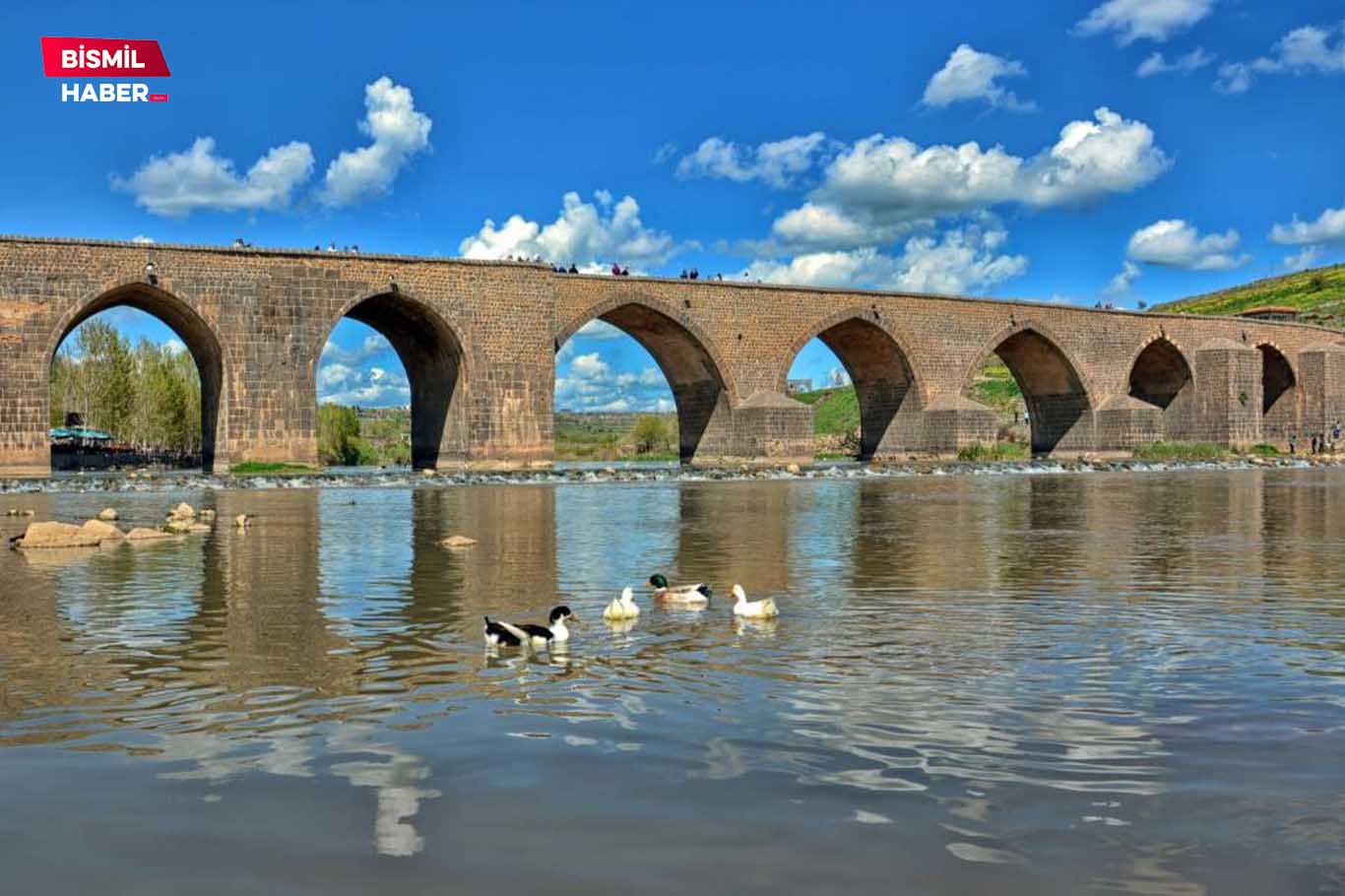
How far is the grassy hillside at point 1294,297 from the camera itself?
292 feet

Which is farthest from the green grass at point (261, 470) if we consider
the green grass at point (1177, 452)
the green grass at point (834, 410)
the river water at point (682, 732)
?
the green grass at point (834, 410)

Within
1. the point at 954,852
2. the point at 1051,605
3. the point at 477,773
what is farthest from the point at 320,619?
the point at 954,852

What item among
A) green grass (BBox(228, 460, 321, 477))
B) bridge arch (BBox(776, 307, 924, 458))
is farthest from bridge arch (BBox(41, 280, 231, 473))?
bridge arch (BBox(776, 307, 924, 458))

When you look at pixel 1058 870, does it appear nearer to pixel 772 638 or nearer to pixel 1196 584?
pixel 772 638

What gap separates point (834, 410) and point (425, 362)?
51.9 m

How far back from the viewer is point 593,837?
4.06 meters

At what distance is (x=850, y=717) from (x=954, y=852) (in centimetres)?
175

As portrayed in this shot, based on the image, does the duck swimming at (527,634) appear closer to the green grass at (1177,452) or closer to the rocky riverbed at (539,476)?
the rocky riverbed at (539,476)

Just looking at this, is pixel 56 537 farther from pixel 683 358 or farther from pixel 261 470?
pixel 683 358

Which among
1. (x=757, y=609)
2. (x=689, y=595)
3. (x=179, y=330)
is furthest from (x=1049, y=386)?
(x=757, y=609)

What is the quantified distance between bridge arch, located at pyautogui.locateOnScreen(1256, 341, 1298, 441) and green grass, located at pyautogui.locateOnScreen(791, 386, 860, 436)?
24.1 meters

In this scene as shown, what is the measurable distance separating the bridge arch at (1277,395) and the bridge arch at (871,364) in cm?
2364

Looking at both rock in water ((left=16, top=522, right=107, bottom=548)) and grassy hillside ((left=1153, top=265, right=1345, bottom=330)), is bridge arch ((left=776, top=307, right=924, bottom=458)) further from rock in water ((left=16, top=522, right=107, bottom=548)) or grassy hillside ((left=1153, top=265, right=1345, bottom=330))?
grassy hillside ((left=1153, top=265, right=1345, bottom=330))

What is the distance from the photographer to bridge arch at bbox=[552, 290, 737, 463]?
42.6 metres
